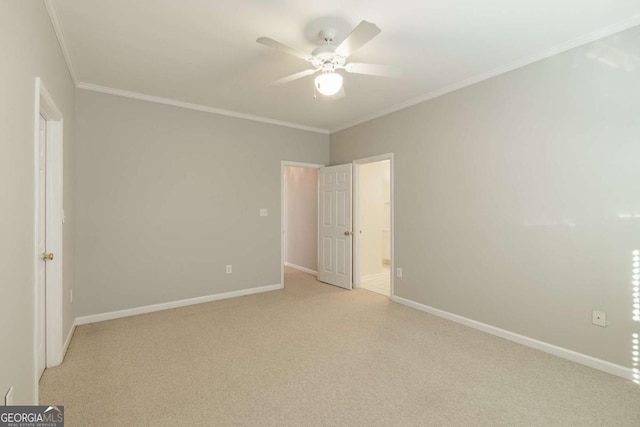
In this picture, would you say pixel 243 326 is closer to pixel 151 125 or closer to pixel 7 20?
pixel 151 125

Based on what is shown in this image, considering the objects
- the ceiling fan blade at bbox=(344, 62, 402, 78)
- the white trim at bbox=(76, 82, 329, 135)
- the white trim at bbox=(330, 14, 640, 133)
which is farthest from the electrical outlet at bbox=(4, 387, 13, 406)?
the white trim at bbox=(330, 14, 640, 133)

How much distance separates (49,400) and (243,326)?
5.40 feet

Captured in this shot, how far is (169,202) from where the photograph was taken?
402 centimetres

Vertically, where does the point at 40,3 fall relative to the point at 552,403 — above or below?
above

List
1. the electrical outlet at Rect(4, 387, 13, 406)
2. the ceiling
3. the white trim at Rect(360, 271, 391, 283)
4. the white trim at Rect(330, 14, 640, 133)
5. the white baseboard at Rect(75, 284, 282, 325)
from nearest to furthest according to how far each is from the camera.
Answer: the electrical outlet at Rect(4, 387, 13, 406), the ceiling, the white trim at Rect(330, 14, 640, 133), the white baseboard at Rect(75, 284, 282, 325), the white trim at Rect(360, 271, 391, 283)

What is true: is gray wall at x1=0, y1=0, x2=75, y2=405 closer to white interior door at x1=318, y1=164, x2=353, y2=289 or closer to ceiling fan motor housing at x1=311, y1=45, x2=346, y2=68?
ceiling fan motor housing at x1=311, y1=45, x2=346, y2=68

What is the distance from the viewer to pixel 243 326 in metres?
3.40

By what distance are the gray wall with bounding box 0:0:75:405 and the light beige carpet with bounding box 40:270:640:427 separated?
663mm

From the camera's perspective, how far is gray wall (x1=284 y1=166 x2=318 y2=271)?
620 centimetres

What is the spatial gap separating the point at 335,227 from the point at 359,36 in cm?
350

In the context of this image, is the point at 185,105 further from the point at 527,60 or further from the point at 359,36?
the point at 527,60

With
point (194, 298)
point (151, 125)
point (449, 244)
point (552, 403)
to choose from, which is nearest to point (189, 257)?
point (194, 298)

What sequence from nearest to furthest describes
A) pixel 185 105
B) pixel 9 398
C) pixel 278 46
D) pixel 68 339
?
1. pixel 9 398
2. pixel 278 46
3. pixel 68 339
4. pixel 185 105

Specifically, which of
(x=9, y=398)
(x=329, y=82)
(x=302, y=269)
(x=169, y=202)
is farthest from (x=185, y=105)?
(x=302, y=269)
